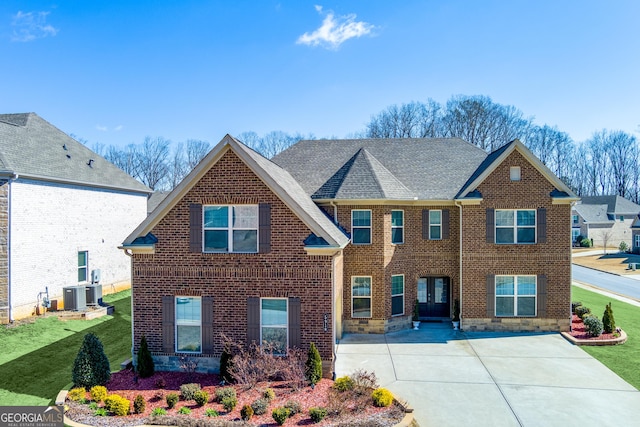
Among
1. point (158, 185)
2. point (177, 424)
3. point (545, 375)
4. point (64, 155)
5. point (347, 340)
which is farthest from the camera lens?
point (158, 185)

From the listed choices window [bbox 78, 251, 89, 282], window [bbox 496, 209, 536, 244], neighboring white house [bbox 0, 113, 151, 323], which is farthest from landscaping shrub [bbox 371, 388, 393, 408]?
window [bbox 78, 251, 89, 282]

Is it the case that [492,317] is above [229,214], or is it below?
below

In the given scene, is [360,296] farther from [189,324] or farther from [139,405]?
[139,405]

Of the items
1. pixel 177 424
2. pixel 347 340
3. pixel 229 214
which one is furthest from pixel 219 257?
pixel 347 340

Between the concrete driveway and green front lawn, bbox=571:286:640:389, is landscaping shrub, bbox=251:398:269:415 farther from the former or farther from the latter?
green front lawn, bbox=571:286:640:389

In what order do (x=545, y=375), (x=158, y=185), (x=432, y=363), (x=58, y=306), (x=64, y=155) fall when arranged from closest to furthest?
(x=545, y=375)
(x=432, y=363)
(x=58, y=306)
(x=64, y=155)
(x=158, y=185)

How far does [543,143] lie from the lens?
70062 mm

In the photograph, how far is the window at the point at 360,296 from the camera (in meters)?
16.3

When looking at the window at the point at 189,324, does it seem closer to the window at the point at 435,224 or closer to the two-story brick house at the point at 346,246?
the two-story brick house at the point at 346,246

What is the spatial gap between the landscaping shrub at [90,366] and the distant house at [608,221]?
2612 inches

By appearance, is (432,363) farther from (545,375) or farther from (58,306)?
(58,306)

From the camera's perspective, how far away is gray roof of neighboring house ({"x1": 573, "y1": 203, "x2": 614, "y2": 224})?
59.2 meters

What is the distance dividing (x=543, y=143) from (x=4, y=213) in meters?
76.8

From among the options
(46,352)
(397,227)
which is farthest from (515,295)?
(46,352)
